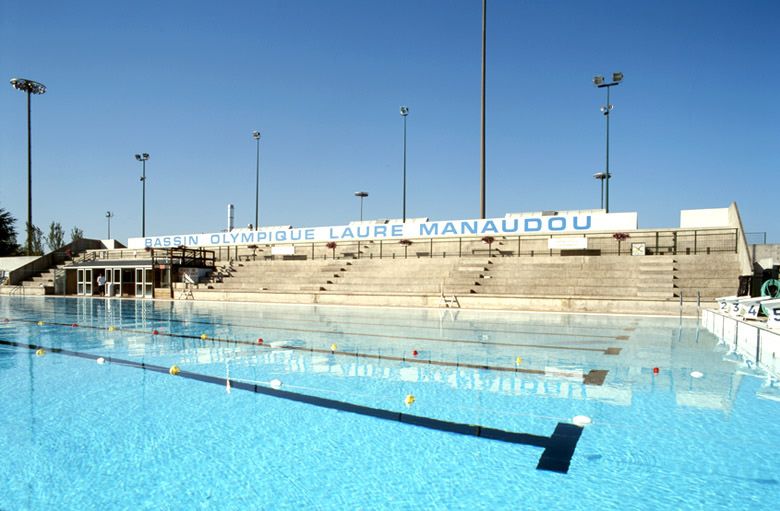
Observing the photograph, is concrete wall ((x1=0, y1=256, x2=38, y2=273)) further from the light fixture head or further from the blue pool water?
the blue pool water

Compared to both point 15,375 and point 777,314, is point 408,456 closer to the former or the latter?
point 15,375

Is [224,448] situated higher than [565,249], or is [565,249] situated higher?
[565,249]

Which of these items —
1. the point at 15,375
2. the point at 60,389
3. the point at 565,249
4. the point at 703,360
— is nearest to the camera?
the point at 60,389

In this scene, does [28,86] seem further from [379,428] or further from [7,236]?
[379,428]

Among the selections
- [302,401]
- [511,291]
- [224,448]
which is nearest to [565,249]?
[511,291]

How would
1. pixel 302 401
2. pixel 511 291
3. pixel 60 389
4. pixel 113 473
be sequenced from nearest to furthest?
pixel 113 473, pixel 302 401, pixel 60 389, pixel 511 291

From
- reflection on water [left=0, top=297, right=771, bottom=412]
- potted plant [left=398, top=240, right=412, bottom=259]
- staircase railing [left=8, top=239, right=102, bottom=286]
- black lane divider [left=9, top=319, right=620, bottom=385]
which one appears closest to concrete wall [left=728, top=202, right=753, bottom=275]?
reflection on water [left=0, top=297, right=771, bottom=412]

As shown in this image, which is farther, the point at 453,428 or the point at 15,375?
the point at 15,375

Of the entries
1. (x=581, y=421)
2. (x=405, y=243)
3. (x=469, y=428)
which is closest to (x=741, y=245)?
(x=405, y=243)

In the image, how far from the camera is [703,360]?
25.9 ft

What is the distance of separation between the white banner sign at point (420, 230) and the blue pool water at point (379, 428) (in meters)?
14.7

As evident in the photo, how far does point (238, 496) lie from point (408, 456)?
136 centimetres

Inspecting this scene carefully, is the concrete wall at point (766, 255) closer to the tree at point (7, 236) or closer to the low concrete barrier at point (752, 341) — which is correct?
the low concrete barrier at point (752, 341)

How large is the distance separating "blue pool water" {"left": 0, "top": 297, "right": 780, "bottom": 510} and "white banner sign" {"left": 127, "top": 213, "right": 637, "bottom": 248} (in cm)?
1470
